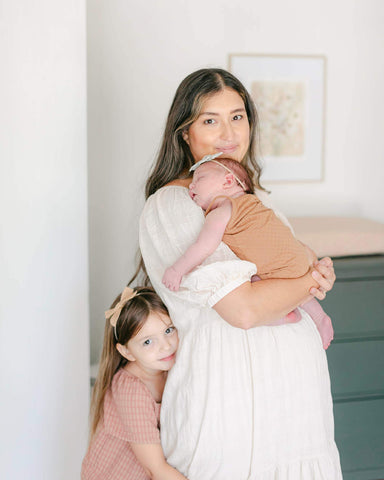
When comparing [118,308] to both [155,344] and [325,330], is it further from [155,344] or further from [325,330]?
[325,330]

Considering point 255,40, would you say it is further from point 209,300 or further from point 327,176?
point 209,300

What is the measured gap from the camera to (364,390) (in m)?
2.48


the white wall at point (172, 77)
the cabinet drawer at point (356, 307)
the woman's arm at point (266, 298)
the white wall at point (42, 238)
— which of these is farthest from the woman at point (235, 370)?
the white wall at point (172, 77)

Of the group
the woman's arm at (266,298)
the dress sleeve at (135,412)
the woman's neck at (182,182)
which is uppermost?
the woman's neck at (182,182)

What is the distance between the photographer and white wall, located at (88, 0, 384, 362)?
278 centimetres

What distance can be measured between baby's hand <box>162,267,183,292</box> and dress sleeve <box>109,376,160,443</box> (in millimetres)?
365

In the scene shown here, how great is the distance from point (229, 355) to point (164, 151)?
66 cm

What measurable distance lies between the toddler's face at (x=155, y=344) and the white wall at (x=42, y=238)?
2.14 ft

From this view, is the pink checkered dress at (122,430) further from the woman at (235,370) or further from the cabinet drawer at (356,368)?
the cabinet drawer at (356,368)

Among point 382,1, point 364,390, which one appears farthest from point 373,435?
point 382,1

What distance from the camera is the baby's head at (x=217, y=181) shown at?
1469 mm

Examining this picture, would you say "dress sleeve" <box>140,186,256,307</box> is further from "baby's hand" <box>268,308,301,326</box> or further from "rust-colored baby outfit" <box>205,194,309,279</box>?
"baby's hand" <box>268,308,301,326</box>

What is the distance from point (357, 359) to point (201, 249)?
4.55 feet

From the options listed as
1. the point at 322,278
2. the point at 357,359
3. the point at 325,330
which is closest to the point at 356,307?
the point at 357,359
